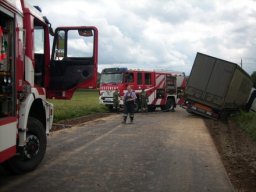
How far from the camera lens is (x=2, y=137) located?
6820 mm

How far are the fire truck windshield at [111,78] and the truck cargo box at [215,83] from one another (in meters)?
4.87

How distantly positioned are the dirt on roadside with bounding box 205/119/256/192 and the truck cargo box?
6347 mm

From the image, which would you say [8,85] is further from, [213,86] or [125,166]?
[213,86]

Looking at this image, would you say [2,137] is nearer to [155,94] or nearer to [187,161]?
[187,161]

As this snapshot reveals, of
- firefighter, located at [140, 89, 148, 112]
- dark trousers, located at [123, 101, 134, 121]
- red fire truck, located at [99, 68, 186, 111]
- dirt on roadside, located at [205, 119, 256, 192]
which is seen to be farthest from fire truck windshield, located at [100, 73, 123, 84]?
dirt on roadside, located at [205, 119, 256, 192]

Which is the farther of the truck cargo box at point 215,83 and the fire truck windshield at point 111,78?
the fire truck windshield at point 111,78

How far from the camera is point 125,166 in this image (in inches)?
379

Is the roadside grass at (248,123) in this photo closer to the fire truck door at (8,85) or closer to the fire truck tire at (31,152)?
the fire truck tire at (31,152)

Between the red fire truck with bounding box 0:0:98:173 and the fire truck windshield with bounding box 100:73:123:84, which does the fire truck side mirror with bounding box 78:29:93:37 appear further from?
the fire truck windshield with bounding box 100:73:123:84

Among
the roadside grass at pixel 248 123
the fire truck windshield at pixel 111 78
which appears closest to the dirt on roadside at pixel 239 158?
the roadside grass at pixel 248 123

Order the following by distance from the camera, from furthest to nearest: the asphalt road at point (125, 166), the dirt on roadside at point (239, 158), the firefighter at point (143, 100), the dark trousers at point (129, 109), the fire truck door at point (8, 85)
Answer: the firefighter at point (143, 100) < the dark trousers at point (129, 109) < the dirt on roadside at point (239, 158) < the asphalt road at point (125, 166) < the fire truck door at point (8, 85)

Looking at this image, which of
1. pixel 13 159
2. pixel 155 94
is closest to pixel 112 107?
pixel 155 94

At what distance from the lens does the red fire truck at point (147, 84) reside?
2855 cm

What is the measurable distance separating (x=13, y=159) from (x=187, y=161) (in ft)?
12.8
